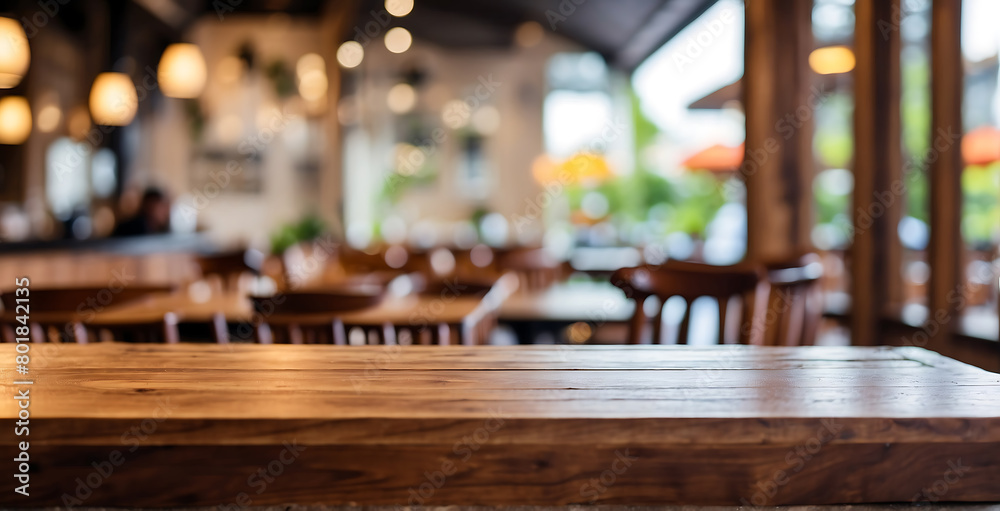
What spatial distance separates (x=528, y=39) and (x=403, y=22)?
1.74 metres

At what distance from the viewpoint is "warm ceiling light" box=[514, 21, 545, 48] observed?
9344mm

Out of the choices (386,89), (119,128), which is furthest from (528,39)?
(119,128)

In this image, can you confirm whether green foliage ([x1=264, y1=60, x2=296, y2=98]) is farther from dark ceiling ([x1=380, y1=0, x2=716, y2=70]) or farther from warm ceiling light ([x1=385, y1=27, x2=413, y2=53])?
dark ceiling ([x1=380, y1=0, x2=716, y2=70])

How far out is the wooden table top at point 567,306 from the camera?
2.76 metres

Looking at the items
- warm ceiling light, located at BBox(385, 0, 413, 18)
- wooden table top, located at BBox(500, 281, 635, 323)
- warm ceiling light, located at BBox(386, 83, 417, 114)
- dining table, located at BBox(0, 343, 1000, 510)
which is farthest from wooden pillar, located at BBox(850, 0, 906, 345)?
warm ceiling light, located at BBox(386, 83, 417, 114)

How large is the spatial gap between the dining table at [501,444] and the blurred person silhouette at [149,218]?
5.23 meters

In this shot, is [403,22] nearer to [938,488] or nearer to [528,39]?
[528,39]

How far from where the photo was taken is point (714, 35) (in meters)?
4.09

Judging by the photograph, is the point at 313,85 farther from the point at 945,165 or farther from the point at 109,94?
the point at 945,165

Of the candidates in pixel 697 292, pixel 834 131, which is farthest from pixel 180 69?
pixel 834 131

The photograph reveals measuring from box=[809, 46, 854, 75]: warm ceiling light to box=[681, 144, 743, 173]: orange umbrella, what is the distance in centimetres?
205

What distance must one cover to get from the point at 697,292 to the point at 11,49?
3357 millimetres

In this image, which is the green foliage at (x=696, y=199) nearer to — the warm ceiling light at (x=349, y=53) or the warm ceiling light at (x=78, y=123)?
the warm ceiling light at (x=349, y=53)

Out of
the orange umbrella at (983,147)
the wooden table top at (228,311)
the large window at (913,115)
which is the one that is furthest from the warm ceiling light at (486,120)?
the wooden table top at (228,311)
